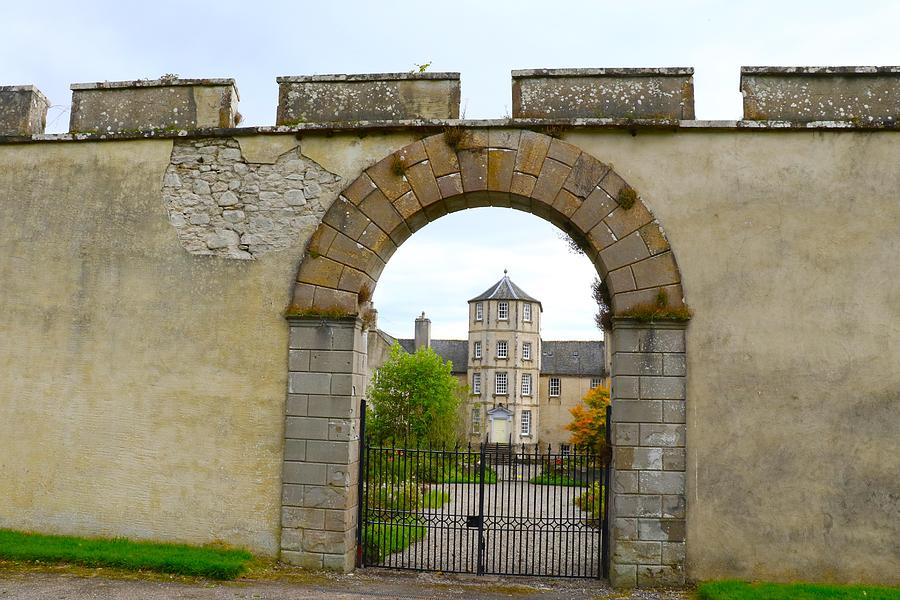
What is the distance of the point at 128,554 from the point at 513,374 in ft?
111

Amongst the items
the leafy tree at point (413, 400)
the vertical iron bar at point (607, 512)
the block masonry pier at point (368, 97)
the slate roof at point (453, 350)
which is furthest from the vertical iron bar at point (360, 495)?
the slate roof at point (453, 350)

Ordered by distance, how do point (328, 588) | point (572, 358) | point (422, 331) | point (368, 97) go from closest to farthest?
point (328, 588) → point (368, 97) → point (422, 331) → point (572, 358)

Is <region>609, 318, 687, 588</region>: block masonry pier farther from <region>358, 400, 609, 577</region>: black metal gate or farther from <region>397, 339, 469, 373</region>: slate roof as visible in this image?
<region>397, 339, 469, 373</region>: slate roof

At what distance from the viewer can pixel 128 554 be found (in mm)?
7105

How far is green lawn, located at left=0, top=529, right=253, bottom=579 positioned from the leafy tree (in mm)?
18318

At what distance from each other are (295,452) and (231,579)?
4.29 feet

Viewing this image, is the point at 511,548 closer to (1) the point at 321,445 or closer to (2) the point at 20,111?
(1) the point at 321,445

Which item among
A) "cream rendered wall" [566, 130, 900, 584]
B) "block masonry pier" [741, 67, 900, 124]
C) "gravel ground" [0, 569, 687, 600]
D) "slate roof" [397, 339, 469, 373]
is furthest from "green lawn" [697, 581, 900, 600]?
"slate roof" [397, 339, 469, 373]

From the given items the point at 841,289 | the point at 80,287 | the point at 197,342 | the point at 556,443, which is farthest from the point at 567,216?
the point at 556,443

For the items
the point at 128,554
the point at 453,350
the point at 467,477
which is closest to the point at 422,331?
the point at 453,350

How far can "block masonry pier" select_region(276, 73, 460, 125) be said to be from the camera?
7.85 m

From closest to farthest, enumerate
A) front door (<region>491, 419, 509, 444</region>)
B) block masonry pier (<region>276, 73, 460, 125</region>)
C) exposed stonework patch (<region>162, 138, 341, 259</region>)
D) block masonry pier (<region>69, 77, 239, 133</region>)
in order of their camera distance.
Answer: exposed stonework patch (<region>162, 138, 341, 259</region>) → block masonry pier (<region>276, 73, 460, 125</region>) → block masonry pier (<region>69, 77, 239, 133</region>) → front door (<region>491, 419, 509, 444</region>)

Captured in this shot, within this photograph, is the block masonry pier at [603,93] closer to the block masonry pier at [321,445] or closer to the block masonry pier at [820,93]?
the block masonry pier at [820,93]

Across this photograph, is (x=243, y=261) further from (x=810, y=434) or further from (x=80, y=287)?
(x=810, y=434)
